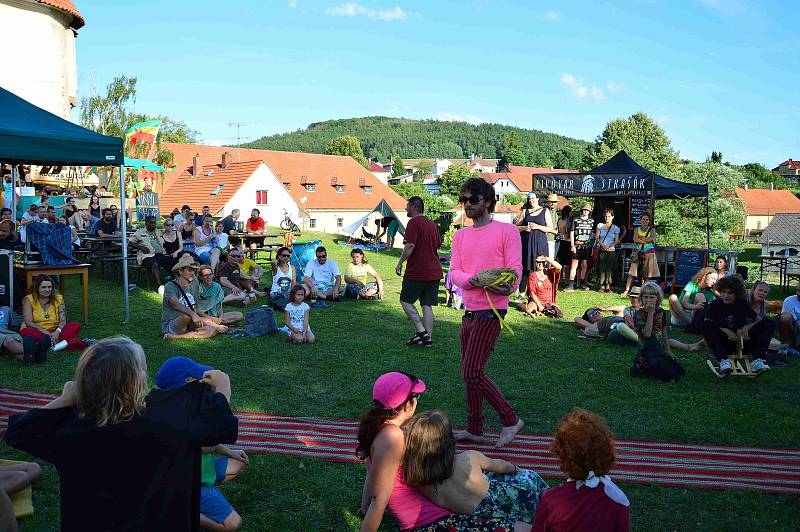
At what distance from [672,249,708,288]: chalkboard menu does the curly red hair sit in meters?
12.0

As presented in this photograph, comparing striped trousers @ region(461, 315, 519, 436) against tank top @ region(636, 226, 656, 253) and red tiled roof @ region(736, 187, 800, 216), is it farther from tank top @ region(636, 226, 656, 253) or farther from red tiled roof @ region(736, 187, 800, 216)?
red tiled roof @ region(736, 187, 800, 216)

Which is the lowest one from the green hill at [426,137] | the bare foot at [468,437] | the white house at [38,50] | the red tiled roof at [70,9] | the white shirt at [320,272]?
the bare foot at [468,437]

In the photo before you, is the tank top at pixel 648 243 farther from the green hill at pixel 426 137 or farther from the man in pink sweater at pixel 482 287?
the green hill at pixel 426 137

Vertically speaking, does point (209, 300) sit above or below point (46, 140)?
below

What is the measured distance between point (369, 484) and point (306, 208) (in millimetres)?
51820

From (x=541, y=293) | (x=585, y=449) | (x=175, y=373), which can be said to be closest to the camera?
(x=585, y=449)

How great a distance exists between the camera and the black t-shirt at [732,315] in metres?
7.98

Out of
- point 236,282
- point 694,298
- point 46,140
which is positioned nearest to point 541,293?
point 694,298

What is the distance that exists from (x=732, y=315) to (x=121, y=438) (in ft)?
23.9

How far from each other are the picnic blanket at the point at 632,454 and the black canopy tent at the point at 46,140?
3.82m

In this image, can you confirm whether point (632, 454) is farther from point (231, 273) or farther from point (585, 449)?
point (231, 273)

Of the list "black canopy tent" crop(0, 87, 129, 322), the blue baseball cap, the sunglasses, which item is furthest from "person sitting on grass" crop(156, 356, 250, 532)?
"black canopy tent" crop(0, 87, 129, 322)

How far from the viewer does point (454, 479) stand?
3400 millimetres

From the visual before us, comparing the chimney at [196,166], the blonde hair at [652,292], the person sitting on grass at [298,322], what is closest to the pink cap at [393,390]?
the blonde hair at [652,292]
